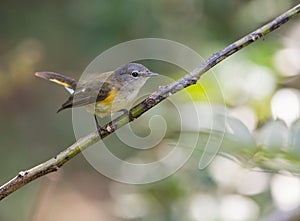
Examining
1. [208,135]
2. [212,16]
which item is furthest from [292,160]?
[212,16]

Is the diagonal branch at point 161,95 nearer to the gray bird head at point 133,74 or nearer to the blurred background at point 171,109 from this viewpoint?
the blurred background at point 171,109

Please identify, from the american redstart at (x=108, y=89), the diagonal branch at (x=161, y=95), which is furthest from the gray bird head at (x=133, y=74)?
the diagonal branch at (x=161, y=95)

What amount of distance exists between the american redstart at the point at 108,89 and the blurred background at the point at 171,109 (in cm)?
11

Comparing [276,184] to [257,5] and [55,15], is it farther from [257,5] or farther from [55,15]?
[55,15]

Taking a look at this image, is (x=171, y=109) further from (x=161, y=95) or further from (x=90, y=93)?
(x=161, y=95)

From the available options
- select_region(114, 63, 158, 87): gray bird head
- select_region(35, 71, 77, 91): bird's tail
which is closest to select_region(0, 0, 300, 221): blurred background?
select_region(114, 63, 158, 87): gray bird head

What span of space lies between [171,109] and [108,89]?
0.87 ft

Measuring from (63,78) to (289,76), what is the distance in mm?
556

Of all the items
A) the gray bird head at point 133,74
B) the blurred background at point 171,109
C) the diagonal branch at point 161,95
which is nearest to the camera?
the diagonal branch at point 161,95

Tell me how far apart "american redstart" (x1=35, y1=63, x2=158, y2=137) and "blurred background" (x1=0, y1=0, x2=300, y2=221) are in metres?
0.11

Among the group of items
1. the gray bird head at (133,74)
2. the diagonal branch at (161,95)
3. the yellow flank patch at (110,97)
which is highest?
the gray bird head at (133,74)

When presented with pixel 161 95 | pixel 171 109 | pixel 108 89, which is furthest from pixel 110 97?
pixel 161 95

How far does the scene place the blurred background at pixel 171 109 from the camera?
3.70ft

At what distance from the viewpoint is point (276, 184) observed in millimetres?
1449
